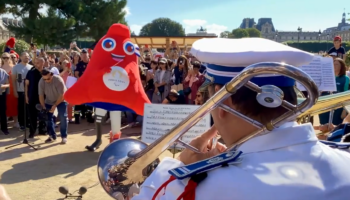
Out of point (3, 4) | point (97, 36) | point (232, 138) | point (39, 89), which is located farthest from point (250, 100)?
point (97, 36)

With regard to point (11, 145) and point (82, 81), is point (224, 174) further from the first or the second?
point (11, 145)

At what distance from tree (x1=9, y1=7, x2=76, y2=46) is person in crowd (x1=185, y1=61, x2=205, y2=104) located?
21.4 m

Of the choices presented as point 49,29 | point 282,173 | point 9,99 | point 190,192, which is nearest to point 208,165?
point 190,192

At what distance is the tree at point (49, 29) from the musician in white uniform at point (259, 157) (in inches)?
1091

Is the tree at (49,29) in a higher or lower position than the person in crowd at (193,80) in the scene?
higher

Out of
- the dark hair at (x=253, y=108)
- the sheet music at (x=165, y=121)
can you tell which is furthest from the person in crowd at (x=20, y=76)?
the dark hair at (x=253, y=108)

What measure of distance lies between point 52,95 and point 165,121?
3.39 m

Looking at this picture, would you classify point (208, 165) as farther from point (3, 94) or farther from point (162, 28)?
point (162, 28)

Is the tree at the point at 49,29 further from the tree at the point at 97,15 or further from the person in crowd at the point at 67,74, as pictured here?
the person in crowd at the point at 67,74

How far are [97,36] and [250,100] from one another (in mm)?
32333

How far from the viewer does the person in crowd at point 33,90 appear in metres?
6.99

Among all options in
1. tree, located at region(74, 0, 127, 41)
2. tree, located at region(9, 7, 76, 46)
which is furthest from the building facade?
tree, located at region(9, 7, 76, 46)

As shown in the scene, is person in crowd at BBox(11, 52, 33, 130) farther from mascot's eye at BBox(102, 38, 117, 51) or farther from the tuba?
the tuba

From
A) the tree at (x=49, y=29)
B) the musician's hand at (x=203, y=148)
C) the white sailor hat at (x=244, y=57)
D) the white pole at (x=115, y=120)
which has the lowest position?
the white pole at (x=115, y=120)
